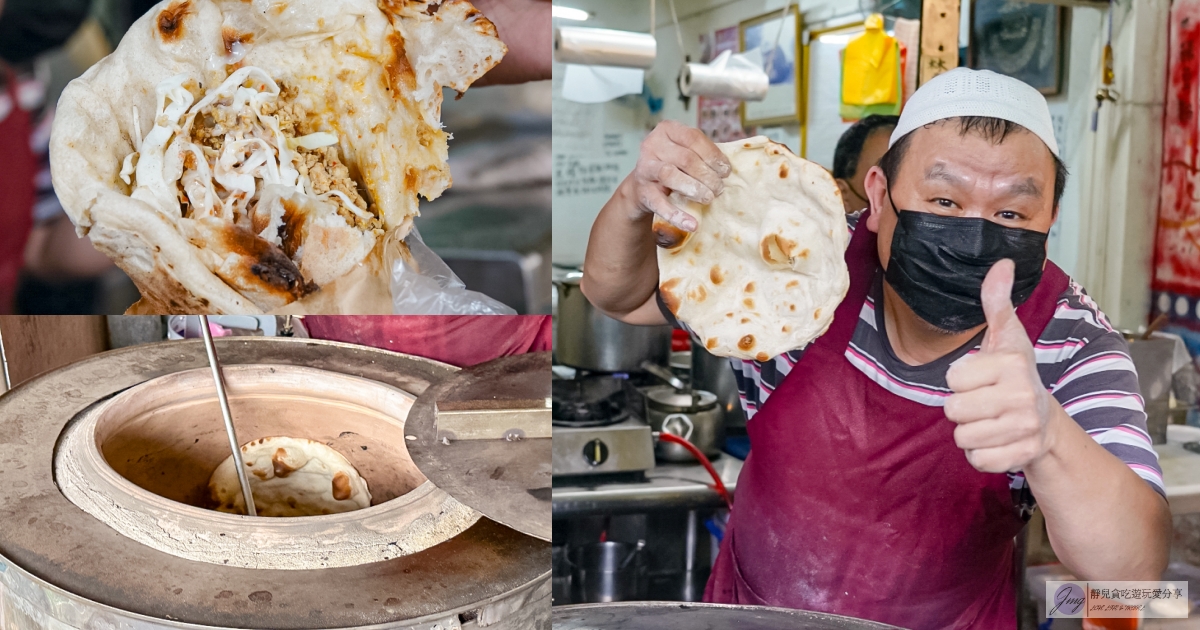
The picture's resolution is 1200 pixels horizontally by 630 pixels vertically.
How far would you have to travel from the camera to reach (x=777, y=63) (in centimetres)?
154

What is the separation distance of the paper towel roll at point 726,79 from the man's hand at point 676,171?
0.11m

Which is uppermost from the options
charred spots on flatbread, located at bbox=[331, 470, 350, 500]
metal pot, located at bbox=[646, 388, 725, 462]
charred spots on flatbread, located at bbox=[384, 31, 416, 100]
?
charred spots on flatbread, located at bbox=[384, 31, 416, 100]

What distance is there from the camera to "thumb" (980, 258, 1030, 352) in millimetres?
1242

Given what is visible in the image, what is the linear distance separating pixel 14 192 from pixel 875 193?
1884 mm

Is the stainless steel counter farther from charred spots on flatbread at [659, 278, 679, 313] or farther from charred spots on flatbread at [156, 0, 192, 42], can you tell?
charred spots on flatbread at [156, 0, 192, 42]

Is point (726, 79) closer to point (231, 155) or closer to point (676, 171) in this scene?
point (676, 171)

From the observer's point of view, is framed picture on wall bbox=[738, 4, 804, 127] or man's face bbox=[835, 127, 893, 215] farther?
framed picture on wall bbox=[738, 4, 804, 127]

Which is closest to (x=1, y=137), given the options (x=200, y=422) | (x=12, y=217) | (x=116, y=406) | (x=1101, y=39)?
(x=12, y=217)

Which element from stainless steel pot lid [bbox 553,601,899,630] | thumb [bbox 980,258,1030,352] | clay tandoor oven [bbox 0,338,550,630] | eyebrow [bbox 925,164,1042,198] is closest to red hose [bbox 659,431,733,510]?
stainless steel pot lid [bbox 553,601,899,630]

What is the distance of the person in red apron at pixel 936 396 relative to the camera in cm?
129

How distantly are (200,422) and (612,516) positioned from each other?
120 centimetres

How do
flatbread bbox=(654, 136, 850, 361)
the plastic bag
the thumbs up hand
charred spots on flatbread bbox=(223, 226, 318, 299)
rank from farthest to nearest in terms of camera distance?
the plastic bag → charred spots on flatbread bbox=(223, 226, 318, 299) → flatbread bbox=(654, 136, 850, 361) → the thumbs up hand

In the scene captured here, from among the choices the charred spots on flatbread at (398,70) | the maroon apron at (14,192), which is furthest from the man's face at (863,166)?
the maroon apron at (14,192)

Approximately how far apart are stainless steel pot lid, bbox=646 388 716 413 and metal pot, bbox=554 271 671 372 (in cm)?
7
